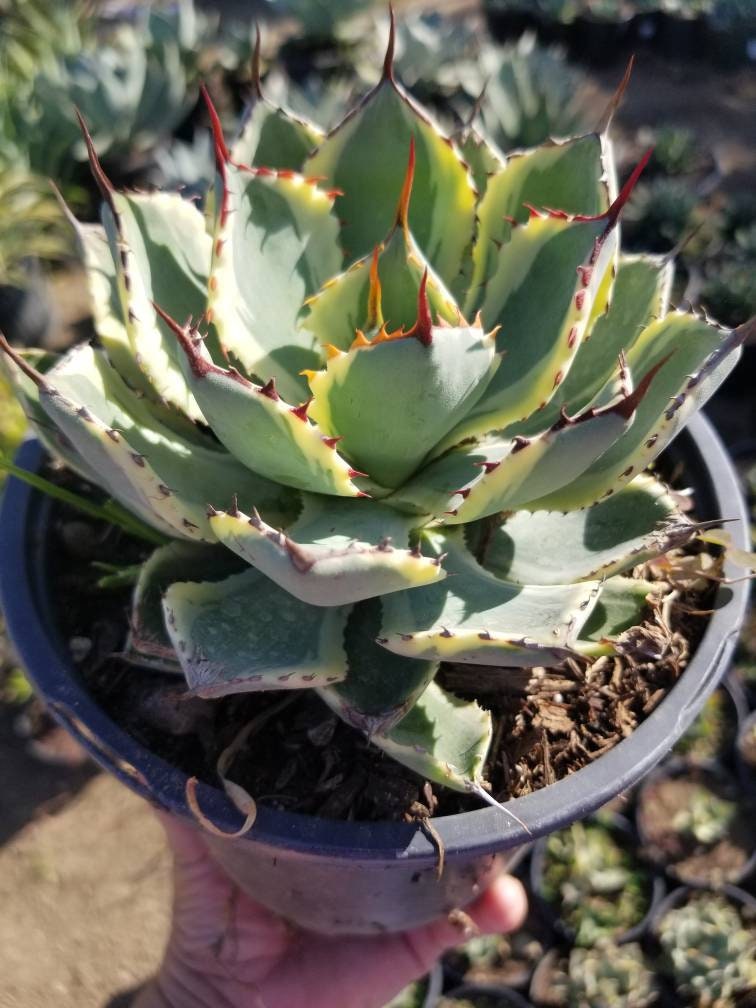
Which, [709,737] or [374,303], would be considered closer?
[374,303]

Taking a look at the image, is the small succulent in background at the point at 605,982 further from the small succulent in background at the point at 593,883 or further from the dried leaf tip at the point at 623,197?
the dried leaf tip at the point at 623,197

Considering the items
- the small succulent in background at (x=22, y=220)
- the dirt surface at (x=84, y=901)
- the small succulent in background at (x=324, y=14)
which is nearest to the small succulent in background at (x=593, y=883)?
the dirt surface at (x=84, y=901)

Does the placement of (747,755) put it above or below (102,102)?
below

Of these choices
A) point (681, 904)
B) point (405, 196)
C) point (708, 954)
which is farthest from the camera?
point (681, 904)

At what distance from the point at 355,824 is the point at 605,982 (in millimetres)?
1008

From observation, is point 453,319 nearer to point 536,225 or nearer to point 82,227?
point 536,225

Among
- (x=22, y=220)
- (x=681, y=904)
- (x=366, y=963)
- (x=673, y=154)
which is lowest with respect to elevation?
(x=681, y=904)

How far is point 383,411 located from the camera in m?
0.74

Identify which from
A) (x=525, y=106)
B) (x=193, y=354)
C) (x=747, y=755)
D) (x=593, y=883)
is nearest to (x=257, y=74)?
(x=193, y=354)

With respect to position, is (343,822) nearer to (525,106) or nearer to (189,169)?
(189,169)

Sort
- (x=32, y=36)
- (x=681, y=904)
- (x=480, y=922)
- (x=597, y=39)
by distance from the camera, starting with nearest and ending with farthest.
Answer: (x=480, y=922)
(x=681, y=904)
(x=32, y=36)
(x=597, y=39)

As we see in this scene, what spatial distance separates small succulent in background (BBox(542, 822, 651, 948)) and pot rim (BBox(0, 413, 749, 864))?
33.3 inches

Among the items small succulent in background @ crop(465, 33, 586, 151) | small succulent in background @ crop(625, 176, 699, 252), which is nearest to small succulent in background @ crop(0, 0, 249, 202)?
small succulent in background @ crop(465, 33, 586, 151)

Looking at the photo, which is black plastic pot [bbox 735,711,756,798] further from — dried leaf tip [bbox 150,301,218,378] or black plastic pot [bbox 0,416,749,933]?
dried leaf tip [bbox 150,301,218,378]
